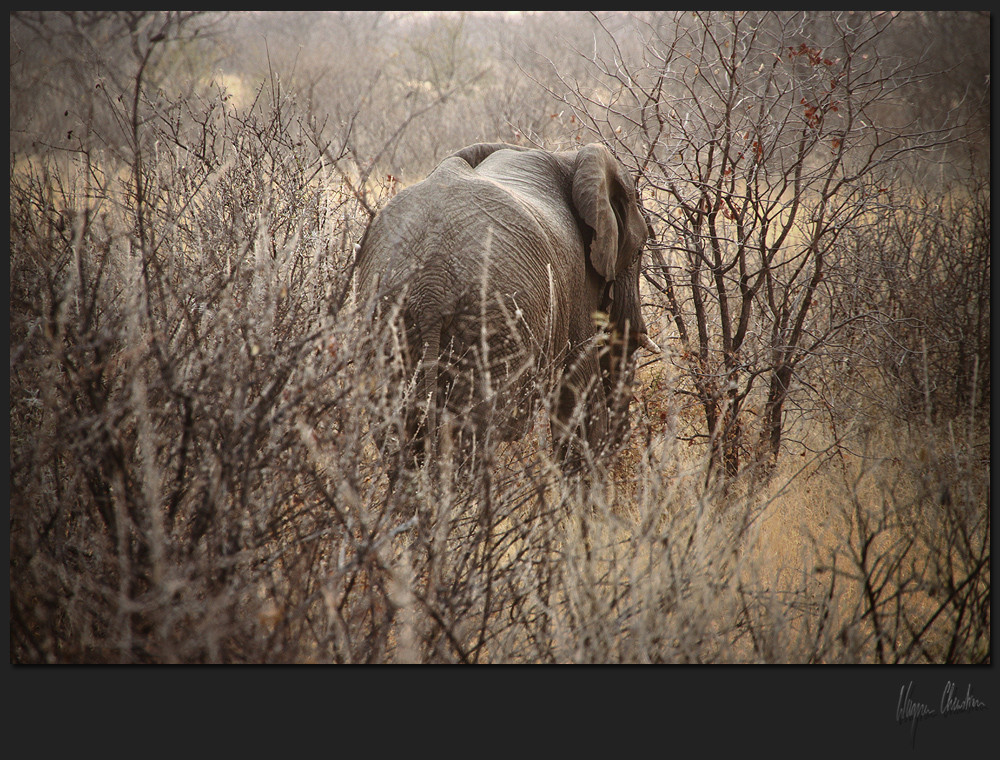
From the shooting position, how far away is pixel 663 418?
4.41m

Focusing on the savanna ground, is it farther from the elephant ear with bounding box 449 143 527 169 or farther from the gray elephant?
the elephant ear with bounding box 449 143 527 169

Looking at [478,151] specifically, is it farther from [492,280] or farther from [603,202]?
[492,280]

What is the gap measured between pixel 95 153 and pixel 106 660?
3447 millimetres

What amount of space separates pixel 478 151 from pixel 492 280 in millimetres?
1324

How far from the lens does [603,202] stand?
14.1ft

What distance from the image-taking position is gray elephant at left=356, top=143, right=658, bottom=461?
3.34 meters

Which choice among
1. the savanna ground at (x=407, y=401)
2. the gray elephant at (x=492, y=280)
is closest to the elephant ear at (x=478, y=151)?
the gray elephant at (x=492, y=280)

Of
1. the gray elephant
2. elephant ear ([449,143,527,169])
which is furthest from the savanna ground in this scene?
elephant ear ([449,143,527,169])

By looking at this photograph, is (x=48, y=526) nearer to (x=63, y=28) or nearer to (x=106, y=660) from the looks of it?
(x=106, y=660)

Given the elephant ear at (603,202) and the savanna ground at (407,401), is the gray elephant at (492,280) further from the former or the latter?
the savanna ground at (407,401)

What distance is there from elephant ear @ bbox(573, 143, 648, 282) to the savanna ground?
303 millimetres

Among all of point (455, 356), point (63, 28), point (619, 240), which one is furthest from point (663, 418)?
point (63, 28)

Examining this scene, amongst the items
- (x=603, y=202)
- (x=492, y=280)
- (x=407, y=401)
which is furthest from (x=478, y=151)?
(x=407, y=401)

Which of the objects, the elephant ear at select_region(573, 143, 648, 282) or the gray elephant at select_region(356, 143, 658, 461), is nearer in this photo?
the gray elephant at select_region(356, 143, 658, 461)
